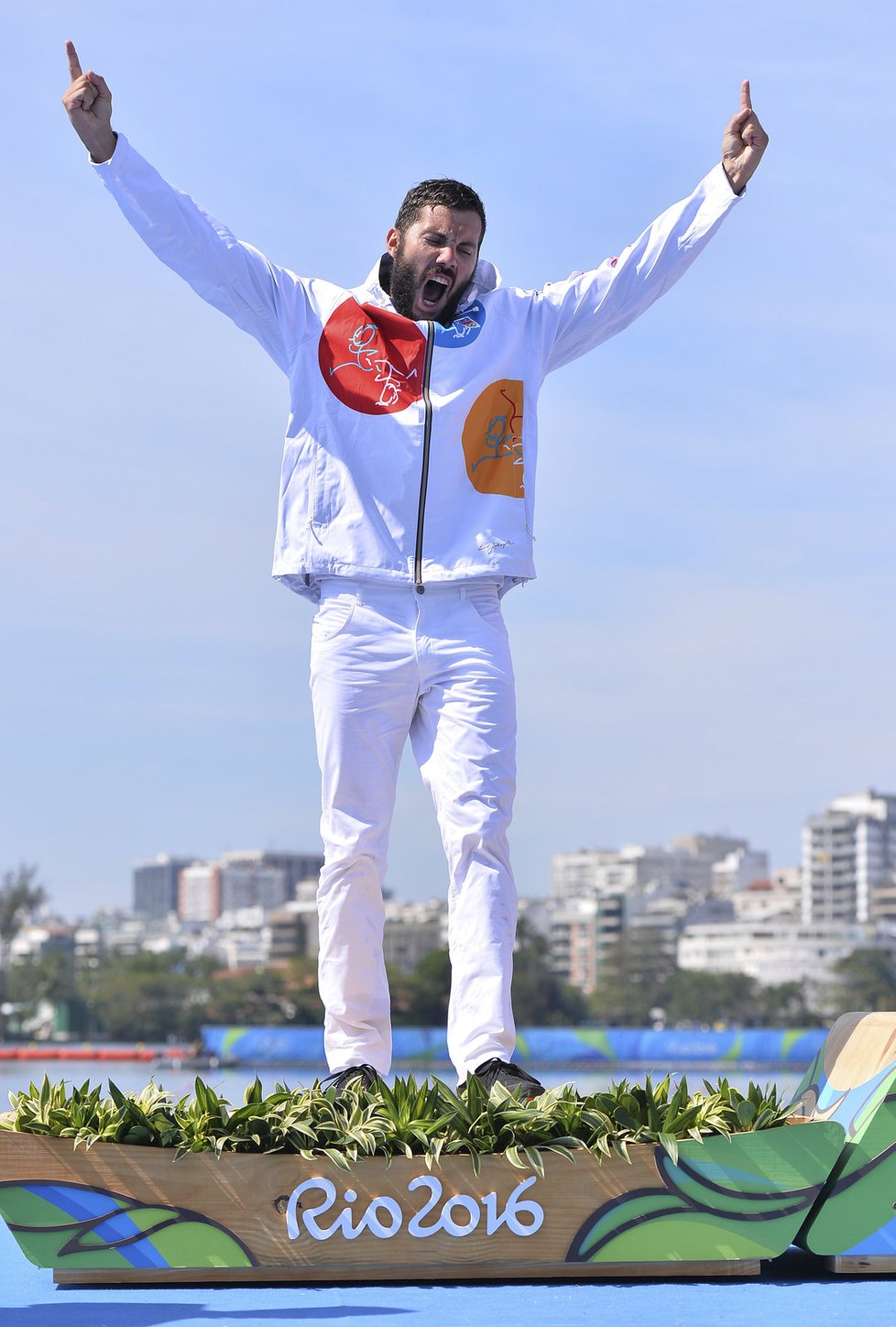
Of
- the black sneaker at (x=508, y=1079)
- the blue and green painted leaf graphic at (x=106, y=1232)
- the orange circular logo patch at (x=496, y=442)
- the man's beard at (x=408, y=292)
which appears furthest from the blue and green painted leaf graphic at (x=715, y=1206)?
the man's beard at (x=408, y=292)

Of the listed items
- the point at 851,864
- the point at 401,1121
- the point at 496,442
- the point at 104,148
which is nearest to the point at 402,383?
the point at 496,442

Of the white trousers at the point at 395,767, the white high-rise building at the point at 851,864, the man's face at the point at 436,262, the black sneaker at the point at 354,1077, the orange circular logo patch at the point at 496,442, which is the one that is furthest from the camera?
the white high-rise building at the point at 851,864

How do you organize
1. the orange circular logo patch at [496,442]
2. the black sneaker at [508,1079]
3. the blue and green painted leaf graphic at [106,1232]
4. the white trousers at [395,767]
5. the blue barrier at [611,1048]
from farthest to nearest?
the blue barrier at [611,1048] → the orange circular logo patch at [496,442] → the white trousers at [395,767] → the black sneaker at [508,1079] → the blue and green painted leaf graphic at [106,1232]

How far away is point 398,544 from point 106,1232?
1737 millimetres

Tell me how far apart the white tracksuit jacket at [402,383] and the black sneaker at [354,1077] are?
1189 millimetres

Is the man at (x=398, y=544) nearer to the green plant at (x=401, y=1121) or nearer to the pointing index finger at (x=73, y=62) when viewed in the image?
the pointing index finger at (x=73, y=62)

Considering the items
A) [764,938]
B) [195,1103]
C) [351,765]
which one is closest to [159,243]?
[351,765]

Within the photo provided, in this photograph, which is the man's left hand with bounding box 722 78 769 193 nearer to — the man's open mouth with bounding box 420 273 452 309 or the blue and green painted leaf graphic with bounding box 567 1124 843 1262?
the man's open mouth with bounding box 420 273 452 309

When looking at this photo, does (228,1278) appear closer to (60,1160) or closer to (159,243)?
(60,1160)

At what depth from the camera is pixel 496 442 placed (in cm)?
410

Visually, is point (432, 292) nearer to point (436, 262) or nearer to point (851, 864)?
point (436, 262)

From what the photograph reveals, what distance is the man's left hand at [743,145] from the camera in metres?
4.26

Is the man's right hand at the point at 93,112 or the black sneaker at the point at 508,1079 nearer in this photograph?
the black sneaker at the point at 508,1079

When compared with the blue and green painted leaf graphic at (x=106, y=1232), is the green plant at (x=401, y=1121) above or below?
above
